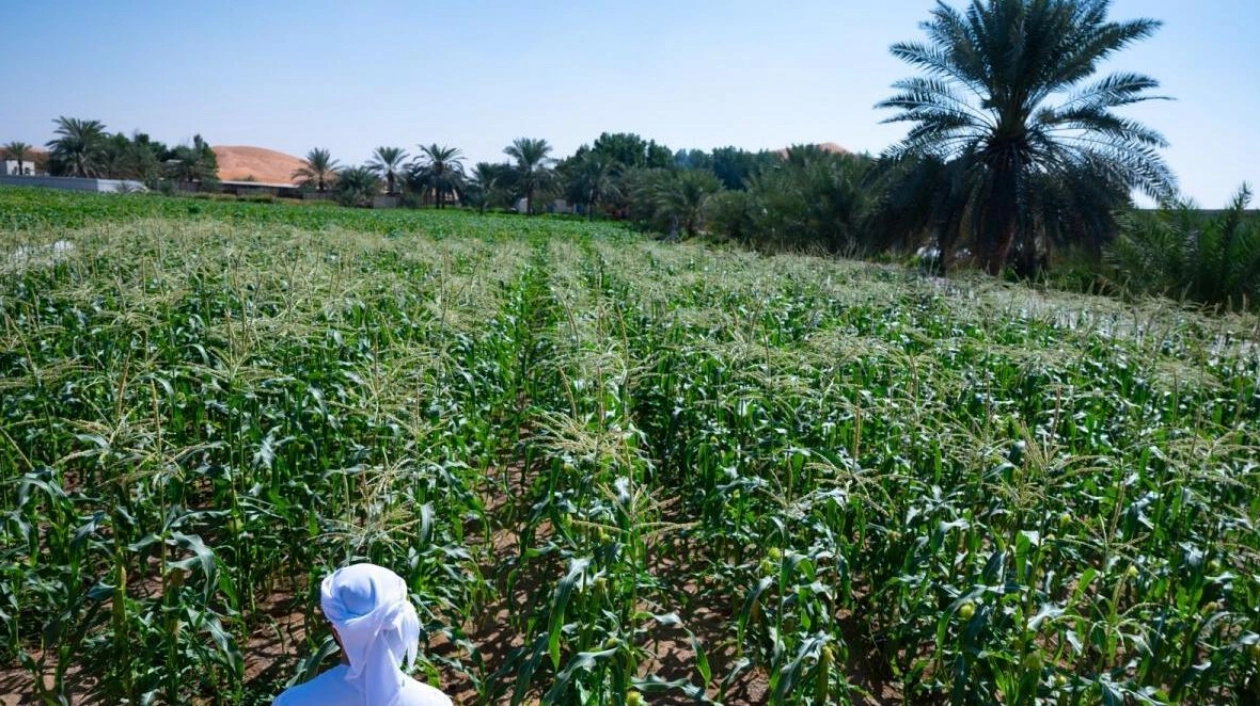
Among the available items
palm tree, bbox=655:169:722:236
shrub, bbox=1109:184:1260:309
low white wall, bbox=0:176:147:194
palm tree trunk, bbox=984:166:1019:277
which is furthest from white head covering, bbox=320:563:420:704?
low white wall, bbox=0:176:147:194

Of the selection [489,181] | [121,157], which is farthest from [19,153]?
[489,181]

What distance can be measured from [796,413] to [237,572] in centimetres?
343

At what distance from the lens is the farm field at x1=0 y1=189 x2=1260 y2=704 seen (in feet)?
12.1

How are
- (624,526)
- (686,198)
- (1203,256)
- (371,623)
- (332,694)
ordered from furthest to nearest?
(686,198)
(1203,256)
(624,526)
(332,694)
(371,623)

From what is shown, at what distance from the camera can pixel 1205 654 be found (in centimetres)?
461

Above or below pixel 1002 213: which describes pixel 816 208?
above

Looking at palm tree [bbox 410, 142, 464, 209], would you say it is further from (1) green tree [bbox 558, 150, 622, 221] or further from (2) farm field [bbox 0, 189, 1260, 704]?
(2) farm field [bbox 0, 189, 1260, 704]

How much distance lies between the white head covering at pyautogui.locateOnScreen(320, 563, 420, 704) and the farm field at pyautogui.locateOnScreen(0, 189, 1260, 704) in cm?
97

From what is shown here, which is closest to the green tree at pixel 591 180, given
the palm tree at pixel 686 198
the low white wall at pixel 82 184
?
the palm tree at pixel 686 198

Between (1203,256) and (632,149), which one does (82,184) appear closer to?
(632,149)

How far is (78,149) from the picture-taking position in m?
79.3

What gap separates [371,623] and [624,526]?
7.08 feet

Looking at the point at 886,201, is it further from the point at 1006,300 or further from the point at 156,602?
the point at 156,602

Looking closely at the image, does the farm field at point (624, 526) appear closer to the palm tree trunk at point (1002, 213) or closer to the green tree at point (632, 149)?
the palm tree trunk at point (1002, 213)
